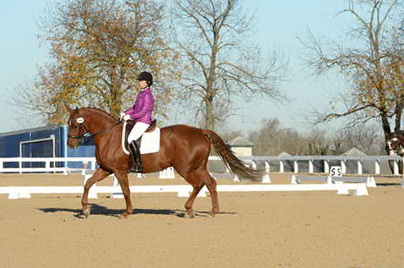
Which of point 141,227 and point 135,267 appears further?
point 141,227

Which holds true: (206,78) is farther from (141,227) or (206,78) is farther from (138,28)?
(141,227)

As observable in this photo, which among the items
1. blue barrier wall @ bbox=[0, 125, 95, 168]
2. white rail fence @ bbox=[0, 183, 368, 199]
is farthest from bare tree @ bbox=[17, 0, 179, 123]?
white rail fence @ bbox=[0, 183, 368, 199]

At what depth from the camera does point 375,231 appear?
11.6 meters

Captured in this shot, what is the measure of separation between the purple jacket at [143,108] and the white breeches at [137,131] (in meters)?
0.07

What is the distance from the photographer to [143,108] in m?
14.1

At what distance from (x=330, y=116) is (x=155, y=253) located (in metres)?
33.7

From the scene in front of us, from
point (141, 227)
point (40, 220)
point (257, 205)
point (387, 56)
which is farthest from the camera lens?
point (387, 56)

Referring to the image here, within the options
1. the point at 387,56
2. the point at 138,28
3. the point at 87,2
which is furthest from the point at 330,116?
the point at 87,2

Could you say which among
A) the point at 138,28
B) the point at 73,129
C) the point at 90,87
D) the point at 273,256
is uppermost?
the point at 138,28

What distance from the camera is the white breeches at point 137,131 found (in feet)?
46.5

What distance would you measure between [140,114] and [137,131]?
0.32m

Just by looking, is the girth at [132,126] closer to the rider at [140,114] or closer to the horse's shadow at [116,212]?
the rider at [140,114]

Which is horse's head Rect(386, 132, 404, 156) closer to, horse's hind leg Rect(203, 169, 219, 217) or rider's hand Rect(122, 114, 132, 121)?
horse's hind leg Rect(203, 169, 219, 217)

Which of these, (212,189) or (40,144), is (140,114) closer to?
(212,189)
